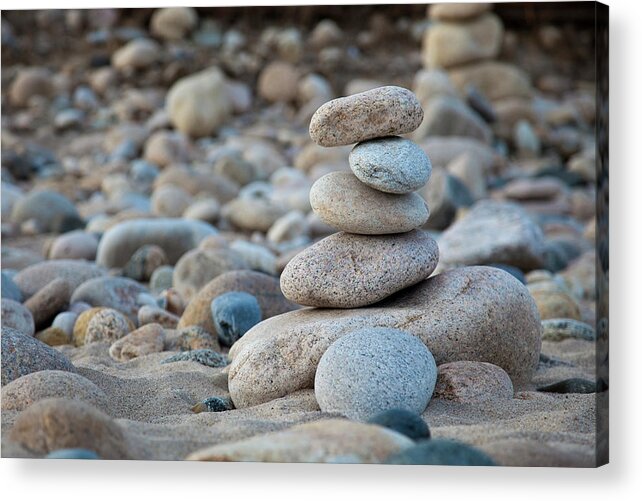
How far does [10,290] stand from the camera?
6.81 metres

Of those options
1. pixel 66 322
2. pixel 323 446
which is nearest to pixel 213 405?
pixel 323 446

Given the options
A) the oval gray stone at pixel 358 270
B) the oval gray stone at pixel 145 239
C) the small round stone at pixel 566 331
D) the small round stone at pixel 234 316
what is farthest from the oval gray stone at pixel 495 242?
the oval gray stone at pixel 358 270

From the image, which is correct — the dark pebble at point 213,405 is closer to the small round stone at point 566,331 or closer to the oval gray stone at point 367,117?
the oval gray stone at point 367,117

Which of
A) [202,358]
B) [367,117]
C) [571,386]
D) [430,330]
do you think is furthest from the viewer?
[202,358]

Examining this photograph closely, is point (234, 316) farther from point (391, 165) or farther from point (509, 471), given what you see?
point (509, 471)

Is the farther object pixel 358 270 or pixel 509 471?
pixel 358 270

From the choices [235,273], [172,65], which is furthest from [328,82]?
[235,273]

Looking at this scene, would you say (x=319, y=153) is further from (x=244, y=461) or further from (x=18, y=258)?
(x=244, y=461)

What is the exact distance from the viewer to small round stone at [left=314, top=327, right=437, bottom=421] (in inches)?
158

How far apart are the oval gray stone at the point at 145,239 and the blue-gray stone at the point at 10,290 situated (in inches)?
67.2

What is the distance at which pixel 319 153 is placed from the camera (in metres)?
12.9

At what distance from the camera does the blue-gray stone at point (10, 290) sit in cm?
673

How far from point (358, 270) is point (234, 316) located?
1390 millimetres

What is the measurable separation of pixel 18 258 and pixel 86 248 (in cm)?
66
